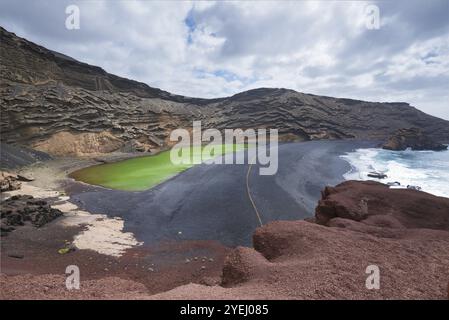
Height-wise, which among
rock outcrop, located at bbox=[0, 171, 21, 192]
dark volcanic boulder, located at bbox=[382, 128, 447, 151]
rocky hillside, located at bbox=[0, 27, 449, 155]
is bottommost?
rock outcrop, located at bbox=[0, 171, 21, 192]

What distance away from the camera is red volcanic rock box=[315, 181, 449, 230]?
978 centimetres

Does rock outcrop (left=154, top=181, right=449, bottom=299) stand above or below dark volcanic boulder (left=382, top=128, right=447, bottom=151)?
below

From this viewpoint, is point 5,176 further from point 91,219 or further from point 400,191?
point 400,191

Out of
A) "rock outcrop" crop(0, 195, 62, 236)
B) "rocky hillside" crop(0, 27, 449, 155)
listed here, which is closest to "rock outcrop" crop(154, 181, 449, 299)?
"rock outcrop" crop(0, 195, 62, 236)

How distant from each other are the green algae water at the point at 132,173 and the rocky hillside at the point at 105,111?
8483 mm

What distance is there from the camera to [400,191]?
11.8 meters

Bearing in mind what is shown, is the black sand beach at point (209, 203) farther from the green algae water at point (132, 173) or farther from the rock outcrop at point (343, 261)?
the rock outcrop at point (343, 261)

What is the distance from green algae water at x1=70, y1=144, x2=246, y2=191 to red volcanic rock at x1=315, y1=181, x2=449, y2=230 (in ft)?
54.0

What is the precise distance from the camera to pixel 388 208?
35.1ft

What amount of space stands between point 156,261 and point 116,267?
1684mm

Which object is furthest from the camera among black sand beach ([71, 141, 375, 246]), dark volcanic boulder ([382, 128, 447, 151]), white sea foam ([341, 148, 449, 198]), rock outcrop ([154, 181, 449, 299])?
dark volcanic boulder ([382, 128, 447, 151])

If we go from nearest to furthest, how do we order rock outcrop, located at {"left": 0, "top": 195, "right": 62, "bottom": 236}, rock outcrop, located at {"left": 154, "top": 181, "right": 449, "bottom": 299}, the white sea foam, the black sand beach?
rock outcrop, located at {"left": 154, "top": 181, "right": 449, "bottom": 299} → rock outcrop, located at {"left": 0, "top": 195, "right": 62, "bottom": 236} → the black sand beach → the white sea foam

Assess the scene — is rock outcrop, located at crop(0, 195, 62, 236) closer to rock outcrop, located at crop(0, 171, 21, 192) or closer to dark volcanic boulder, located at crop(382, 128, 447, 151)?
rock outcrop, located at crop(0, 171, 21, 192)

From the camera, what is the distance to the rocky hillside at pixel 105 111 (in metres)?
36.6
